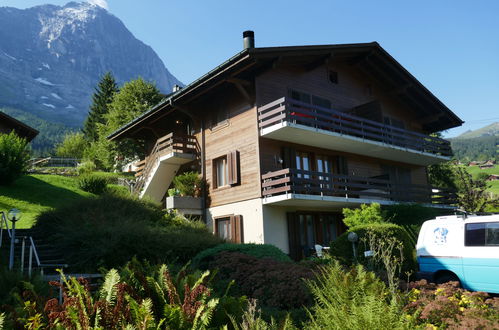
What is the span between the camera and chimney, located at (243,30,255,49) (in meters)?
19.9

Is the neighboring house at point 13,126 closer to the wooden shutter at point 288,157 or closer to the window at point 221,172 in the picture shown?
the window at point 221,172

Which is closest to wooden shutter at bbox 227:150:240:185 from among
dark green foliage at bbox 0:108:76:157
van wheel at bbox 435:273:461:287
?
van wheel at bbox 435:273:461:287

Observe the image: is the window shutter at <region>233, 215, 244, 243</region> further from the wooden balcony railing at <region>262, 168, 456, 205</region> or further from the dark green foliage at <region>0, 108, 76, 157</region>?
the dark green foliage at <region>0, 108, 76, 157</region>

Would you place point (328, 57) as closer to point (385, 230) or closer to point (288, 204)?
point (288, 204)

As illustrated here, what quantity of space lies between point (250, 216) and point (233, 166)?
250 centimetres

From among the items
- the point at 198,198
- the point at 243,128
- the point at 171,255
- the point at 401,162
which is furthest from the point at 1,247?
the point at 401,162

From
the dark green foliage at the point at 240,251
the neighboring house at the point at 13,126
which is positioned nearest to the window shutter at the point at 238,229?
the dark green foliage at the point at 240,251

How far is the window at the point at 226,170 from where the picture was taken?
18.4 m

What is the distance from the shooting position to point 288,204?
17.5 metres

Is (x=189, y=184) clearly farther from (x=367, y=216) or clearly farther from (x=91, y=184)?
(x=367, y=216)

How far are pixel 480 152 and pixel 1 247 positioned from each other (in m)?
219

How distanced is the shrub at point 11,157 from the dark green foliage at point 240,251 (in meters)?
15.3

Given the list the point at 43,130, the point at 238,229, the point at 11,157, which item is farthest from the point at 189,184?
the point at 43,130

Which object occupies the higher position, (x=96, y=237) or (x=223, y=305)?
(x=96, y=237)
